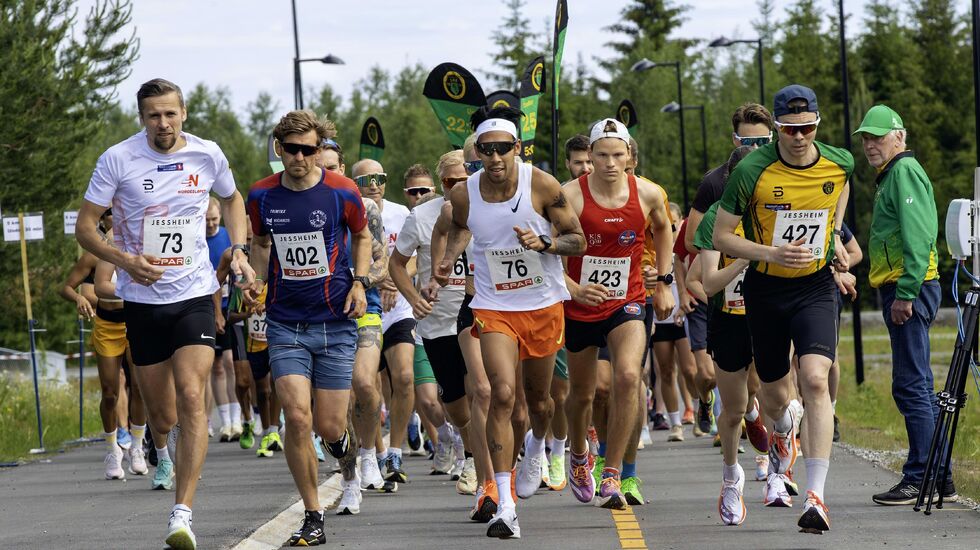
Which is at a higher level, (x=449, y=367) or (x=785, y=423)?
(x=449, y=367)

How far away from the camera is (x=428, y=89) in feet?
54.1

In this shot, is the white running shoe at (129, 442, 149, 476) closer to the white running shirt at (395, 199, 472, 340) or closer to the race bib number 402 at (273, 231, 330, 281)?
the white running shirt at (395, 199, 472, 340)

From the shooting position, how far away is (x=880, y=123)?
423 inches

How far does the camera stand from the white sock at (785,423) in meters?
10.0

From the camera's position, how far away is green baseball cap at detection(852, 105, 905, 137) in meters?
10.7

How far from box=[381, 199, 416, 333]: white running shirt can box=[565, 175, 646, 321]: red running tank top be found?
7.83 ft

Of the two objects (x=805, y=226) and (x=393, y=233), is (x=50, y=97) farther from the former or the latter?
(x=805, y=226)

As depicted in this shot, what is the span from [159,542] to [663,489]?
13.3 feet

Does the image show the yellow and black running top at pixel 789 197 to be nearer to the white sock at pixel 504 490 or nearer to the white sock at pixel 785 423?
the white sock at pixel 785 423

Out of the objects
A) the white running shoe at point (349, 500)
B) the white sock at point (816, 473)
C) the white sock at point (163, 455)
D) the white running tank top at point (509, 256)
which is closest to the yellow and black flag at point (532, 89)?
the white sock at point (163, 455)

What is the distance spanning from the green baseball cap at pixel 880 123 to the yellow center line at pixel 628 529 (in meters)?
2.83

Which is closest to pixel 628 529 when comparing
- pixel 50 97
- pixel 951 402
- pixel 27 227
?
pixel 951 402

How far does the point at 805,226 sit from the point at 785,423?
1.62 metres

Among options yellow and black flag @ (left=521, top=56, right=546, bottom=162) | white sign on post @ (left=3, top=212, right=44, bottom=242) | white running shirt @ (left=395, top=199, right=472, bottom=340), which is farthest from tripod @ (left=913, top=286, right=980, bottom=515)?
white sign on post @ (left=3, top=212, right=44, bottom=242)
